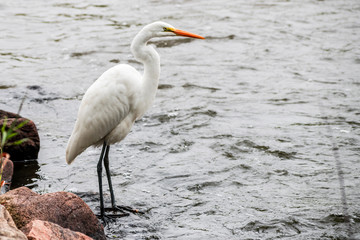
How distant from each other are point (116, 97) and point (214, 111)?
3146 mm

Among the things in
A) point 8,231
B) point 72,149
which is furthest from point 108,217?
point 8,231

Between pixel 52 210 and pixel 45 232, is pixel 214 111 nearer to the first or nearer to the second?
pixel 52 210

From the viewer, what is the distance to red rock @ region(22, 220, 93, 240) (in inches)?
136

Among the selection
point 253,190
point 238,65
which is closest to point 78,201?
point 253,190

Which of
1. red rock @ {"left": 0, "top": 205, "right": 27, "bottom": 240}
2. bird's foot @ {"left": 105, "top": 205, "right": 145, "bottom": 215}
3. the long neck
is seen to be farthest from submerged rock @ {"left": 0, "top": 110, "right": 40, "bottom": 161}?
red rock @ {"left": 0, "top": 205, "right": 27, "bottom": 240}

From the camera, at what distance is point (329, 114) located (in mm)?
7660

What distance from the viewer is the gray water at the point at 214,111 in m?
5.15

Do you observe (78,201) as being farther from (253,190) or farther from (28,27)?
(28,27)

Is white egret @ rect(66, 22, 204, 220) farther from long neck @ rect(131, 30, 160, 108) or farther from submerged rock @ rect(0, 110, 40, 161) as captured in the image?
submerged rock @ rect(0, 110, 40, 161)

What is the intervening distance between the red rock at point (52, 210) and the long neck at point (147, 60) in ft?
4.23

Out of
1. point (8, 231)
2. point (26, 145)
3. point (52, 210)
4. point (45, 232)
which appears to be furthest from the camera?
point (26, 145)

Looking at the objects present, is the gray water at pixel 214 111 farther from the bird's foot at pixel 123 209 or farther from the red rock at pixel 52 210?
the red rock at pixel 52 210

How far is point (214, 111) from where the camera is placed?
789 centimetres

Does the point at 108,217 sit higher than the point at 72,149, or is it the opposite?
the point at 72,149
